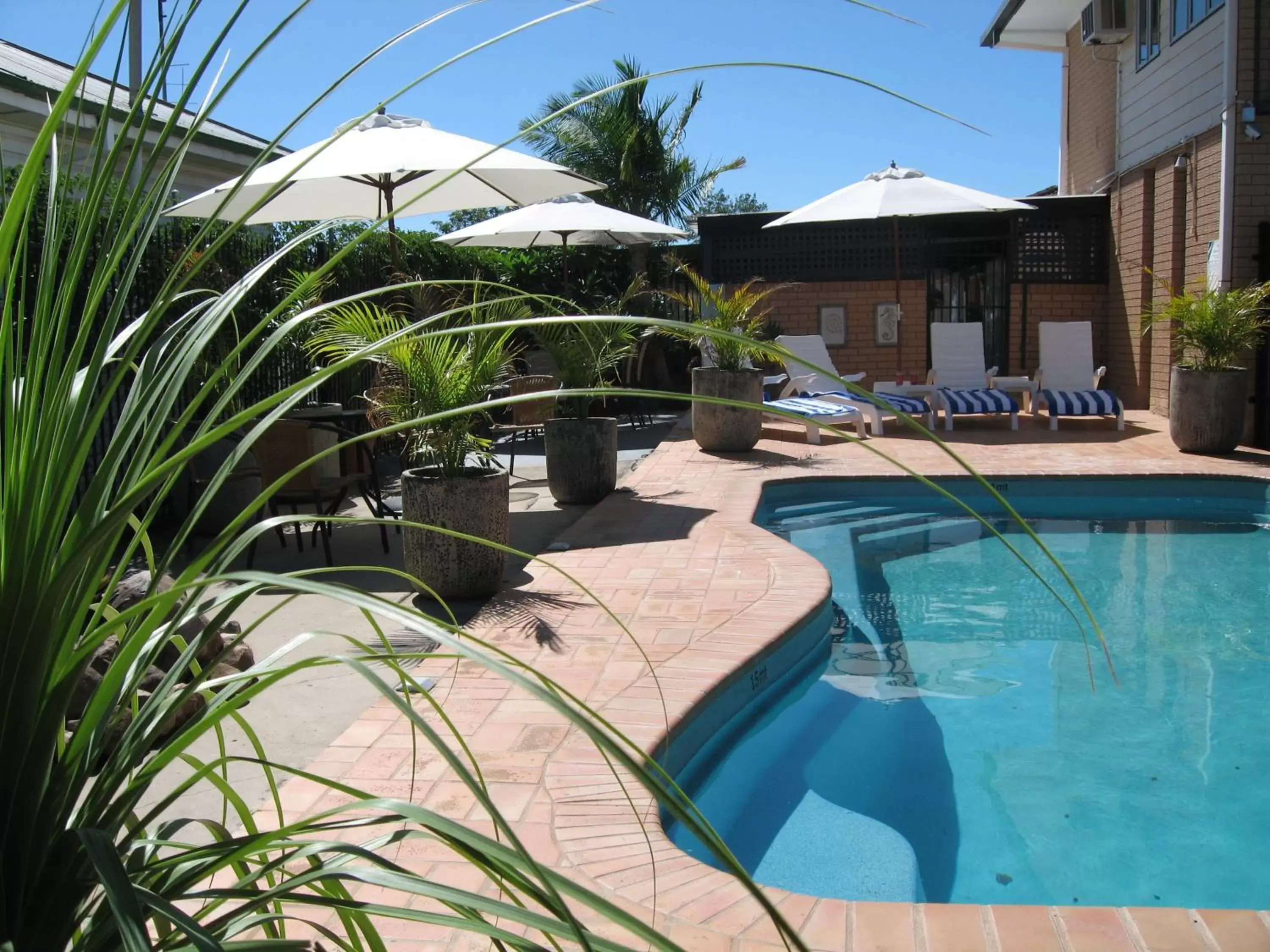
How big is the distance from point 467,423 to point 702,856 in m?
2.48

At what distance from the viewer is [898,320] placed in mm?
12594

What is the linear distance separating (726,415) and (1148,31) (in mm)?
7402

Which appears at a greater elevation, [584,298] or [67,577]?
[584,298]

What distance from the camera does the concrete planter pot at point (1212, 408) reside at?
31.0ft

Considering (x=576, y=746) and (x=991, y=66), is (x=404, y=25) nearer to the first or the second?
(x=576, y=746)

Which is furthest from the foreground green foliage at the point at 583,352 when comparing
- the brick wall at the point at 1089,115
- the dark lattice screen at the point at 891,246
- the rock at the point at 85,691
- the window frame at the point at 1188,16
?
the brick wall at the point at 1089,115

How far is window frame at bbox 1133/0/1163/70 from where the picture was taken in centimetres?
1228

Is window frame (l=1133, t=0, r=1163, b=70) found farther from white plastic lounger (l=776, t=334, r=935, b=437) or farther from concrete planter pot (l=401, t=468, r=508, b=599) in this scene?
concrete planter pot (l=401, t=468, r=508, b=599)

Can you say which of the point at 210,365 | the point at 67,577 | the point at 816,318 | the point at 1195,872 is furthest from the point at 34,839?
the point at 816,318

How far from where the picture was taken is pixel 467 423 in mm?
5305

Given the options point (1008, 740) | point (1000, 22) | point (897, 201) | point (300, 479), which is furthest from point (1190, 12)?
point (300, 479)

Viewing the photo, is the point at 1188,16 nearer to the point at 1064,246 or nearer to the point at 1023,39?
the point at 1064,246

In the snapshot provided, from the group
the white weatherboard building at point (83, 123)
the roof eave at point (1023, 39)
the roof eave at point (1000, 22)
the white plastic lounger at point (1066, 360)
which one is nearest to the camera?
the white weatherboard building at point (83, 123)

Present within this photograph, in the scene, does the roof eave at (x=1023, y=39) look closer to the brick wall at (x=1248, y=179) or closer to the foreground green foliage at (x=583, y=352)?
the brick wall at (x=1248, y=179)
